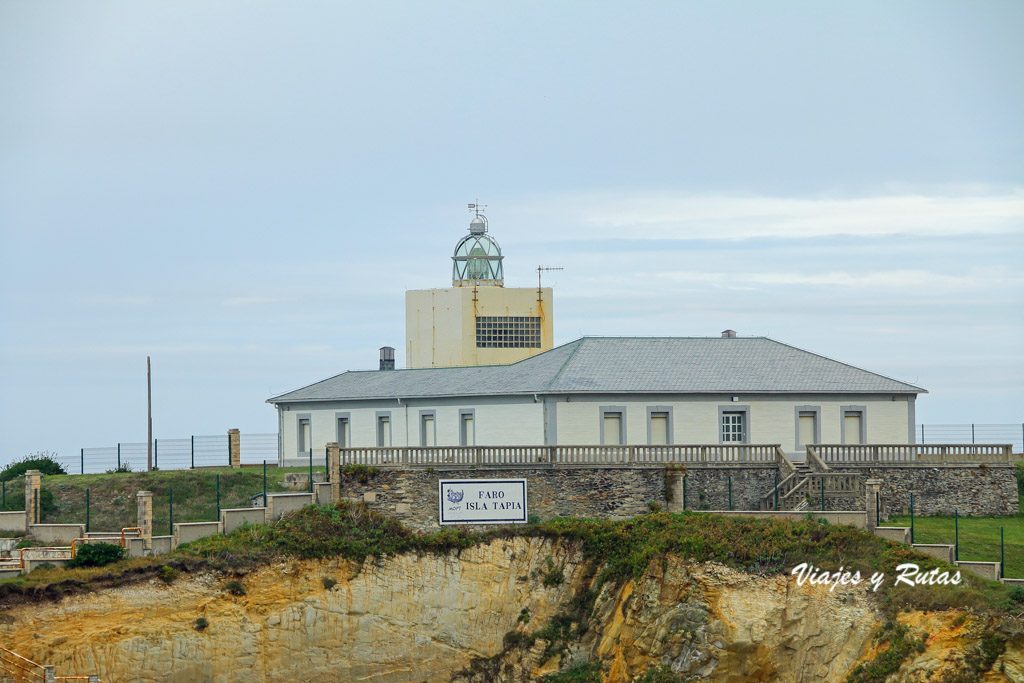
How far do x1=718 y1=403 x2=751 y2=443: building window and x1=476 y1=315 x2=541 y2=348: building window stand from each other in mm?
15741

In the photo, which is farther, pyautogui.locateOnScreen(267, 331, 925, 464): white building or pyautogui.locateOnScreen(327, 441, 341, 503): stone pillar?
pyautogui.locateOnScreen(267, 331, 925, 464): white building

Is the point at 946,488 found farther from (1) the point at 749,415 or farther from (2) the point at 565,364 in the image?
(2) the point at 565,364

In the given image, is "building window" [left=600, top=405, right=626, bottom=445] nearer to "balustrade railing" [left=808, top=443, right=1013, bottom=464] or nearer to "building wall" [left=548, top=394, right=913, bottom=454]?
"building wall" [left=548, top=394, right=913, bottom=454]

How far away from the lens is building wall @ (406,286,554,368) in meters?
65.2

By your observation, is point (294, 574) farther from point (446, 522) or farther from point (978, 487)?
point (978, 487)

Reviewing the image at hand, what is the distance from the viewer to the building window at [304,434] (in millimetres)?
59094

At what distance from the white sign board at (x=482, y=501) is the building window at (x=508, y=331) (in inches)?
714

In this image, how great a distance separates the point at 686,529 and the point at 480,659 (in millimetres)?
8308

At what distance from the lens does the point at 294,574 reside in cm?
4616

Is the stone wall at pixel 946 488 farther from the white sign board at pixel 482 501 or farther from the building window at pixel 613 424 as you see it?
the white sign board at pixel 482 501

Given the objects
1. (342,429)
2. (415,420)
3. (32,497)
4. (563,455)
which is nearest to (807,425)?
(563,455)

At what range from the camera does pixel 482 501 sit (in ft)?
157

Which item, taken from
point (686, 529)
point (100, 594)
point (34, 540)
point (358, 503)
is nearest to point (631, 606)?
point (686, 529)

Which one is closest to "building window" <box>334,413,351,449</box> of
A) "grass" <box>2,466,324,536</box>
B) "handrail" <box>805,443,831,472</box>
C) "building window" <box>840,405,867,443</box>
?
"grass" <box>2,466,324,536</box>
